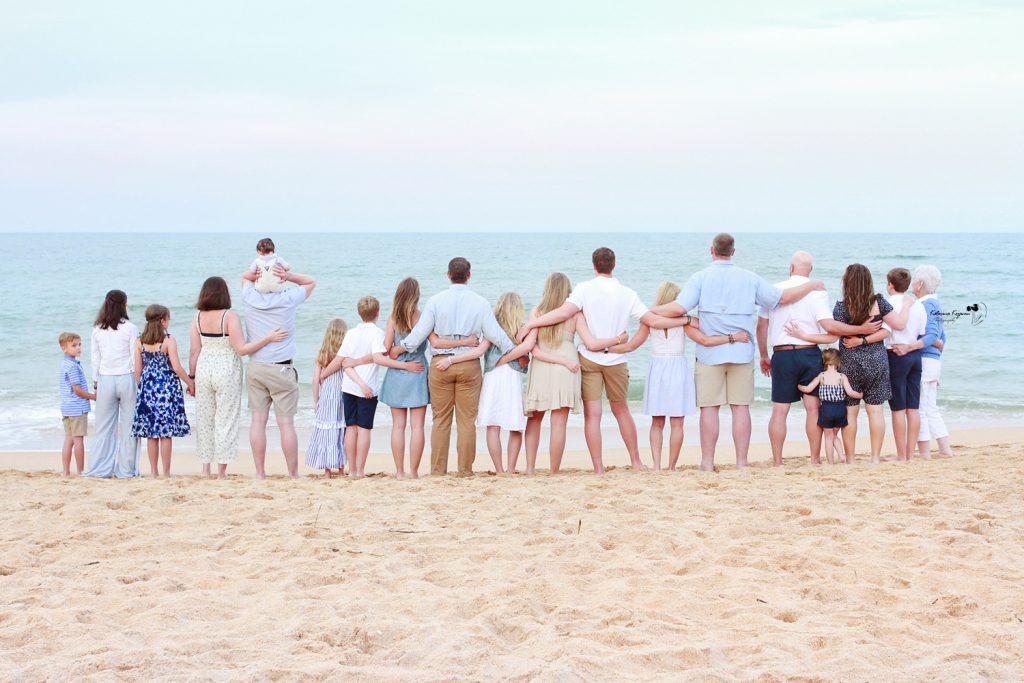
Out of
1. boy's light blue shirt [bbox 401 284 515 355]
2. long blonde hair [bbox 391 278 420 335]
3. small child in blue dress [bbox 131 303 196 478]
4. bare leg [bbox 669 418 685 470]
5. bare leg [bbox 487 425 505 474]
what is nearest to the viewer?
boy's light blue shirt [bbox 401 284 515 355]

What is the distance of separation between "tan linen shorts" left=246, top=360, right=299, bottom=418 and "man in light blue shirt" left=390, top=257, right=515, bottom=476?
86 centimetres

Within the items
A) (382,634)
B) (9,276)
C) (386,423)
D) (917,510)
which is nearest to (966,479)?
(917,510)

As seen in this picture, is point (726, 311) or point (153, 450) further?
point (153, 450)

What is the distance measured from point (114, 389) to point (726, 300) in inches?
183

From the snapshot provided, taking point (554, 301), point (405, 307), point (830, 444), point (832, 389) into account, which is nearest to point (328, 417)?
point (405, 307)

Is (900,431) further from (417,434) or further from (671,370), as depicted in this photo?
(417,434)

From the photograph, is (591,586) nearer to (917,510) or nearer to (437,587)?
(437,587)

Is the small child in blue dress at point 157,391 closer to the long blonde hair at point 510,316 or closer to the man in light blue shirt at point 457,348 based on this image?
the man in light blue shirt at point 457,348

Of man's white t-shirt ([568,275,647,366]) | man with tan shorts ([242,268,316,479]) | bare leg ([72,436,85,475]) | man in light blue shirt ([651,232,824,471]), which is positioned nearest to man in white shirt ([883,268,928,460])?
man in light blue shirt ([651,232,824,471])

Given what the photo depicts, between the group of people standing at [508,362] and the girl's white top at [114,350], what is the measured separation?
0.01 metres

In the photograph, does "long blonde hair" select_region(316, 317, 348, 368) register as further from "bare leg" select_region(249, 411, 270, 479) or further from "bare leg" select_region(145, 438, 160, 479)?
"bare leg" select_region(145, 438, 160, 479)

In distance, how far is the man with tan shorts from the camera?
273 inches

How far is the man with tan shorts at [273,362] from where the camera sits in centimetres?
Result: 694

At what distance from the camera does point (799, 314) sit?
6973 mm
